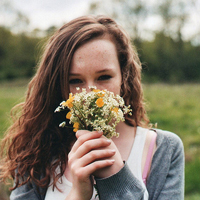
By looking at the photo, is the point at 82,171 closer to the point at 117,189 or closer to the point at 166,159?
the point at 117,189

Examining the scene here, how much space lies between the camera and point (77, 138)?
7.13 feet

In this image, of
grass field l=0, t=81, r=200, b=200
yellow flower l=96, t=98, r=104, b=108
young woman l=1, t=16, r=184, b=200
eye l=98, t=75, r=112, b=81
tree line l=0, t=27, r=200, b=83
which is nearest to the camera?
yellow flower l=96, t=98, r=104, b=108

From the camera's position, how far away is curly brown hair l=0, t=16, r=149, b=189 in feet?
7.30

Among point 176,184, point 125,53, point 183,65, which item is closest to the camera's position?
point 176,184

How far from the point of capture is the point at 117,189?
1.68m

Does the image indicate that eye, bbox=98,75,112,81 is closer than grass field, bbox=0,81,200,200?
Yes

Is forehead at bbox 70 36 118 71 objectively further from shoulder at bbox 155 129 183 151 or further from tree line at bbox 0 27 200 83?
tree line at bbox 0 27 200 83

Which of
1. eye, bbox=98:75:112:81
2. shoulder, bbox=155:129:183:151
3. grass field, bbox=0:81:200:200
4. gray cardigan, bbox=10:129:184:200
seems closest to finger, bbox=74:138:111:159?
gray cardigan, bbox=10:129:184:200

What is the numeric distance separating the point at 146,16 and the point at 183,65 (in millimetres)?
6349

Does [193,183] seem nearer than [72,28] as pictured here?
No

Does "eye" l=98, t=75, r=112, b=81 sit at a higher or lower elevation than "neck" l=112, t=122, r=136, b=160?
higher

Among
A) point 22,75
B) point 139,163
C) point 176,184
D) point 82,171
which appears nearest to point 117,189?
point 82,171

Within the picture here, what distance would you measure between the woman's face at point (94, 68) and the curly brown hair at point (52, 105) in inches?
2.4

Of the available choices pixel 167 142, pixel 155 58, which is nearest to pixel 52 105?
pixel 167 142
